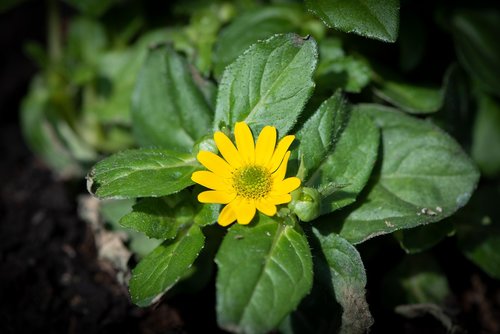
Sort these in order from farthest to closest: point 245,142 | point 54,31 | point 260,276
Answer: point 54,31, point 245,142, point 260,276

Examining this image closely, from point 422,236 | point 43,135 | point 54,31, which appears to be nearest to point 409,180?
point 422,236

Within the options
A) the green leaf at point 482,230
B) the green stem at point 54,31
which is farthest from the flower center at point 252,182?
the green stem at point 54,31

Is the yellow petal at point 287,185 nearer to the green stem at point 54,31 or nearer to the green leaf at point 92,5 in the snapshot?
the green leaf at point 92,5

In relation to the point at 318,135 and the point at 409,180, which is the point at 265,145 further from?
the point at 409,180

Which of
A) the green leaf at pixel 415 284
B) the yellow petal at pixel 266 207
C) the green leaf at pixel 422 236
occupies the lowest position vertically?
the green leaf at pixel 415 284

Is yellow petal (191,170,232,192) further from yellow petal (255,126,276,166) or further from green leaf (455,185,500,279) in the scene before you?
green leaf (455,185,500,279)

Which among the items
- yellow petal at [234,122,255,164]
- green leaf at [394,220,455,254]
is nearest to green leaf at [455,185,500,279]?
green leaf at [394,220,455,254]

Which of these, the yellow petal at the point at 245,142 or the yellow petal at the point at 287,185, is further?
the yellow petal at the point at 245,142
